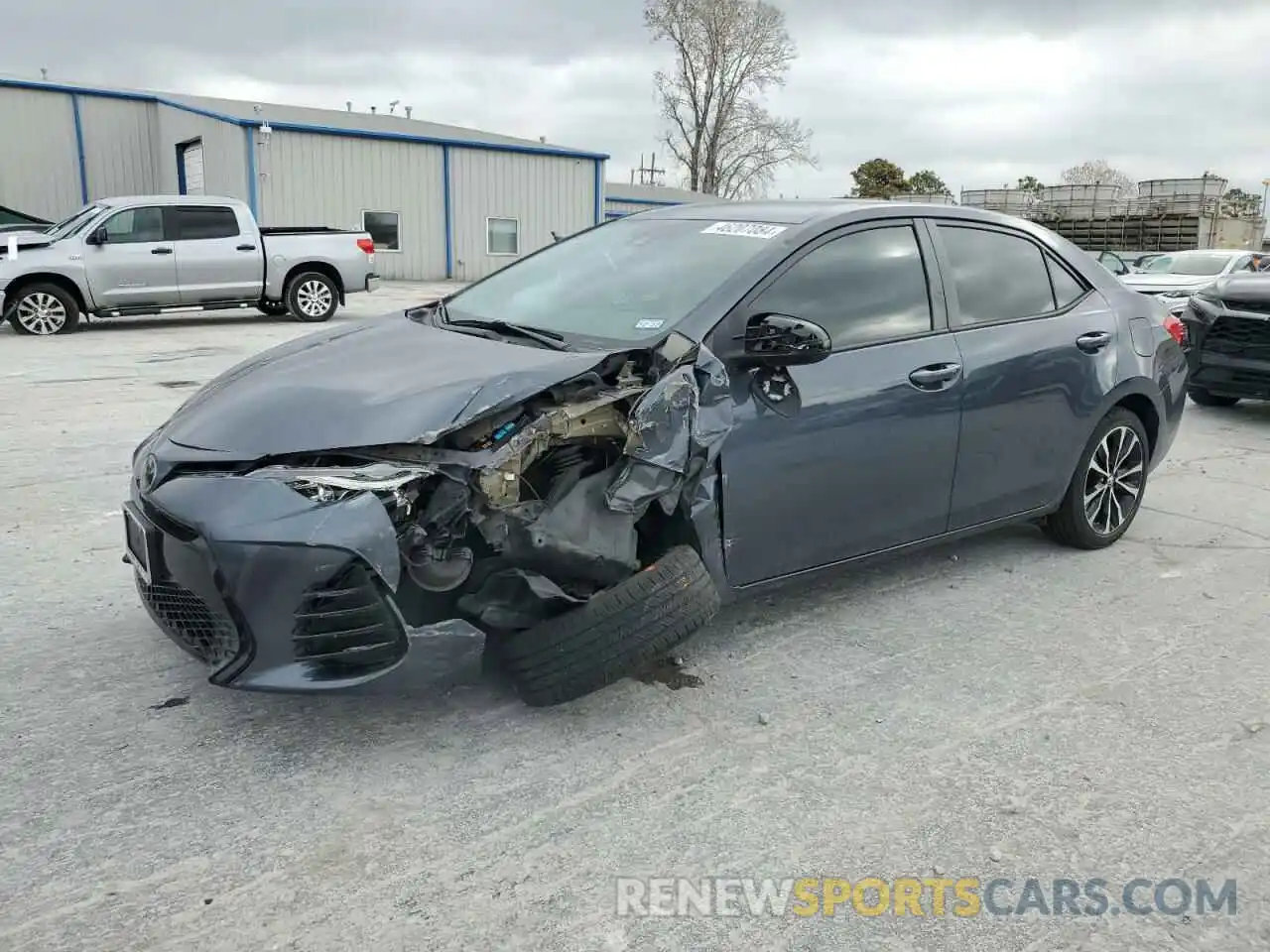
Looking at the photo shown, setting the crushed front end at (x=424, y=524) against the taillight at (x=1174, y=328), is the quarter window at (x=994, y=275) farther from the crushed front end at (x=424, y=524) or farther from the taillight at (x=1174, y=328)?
the crushed front end at (x=424, y=524)

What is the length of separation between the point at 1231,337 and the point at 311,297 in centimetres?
1148

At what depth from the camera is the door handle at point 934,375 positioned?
149 inches

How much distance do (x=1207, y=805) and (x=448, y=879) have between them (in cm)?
204

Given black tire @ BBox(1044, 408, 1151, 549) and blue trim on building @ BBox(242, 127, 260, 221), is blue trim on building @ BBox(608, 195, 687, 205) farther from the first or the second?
black tire @ BBox(1044, 408, 1151, 549)

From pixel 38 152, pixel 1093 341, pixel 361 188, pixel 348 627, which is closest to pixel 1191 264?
pixel 1093 341

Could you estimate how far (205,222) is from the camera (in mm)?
13438

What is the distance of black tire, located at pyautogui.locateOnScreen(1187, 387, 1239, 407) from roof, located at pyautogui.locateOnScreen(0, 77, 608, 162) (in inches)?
764

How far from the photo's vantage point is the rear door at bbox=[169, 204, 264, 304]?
1327 centimetres

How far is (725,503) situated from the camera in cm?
329

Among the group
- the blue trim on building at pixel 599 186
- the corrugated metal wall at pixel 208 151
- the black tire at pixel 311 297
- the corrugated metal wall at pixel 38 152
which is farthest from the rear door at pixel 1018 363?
the corrugated metal wall at pixel 38 152

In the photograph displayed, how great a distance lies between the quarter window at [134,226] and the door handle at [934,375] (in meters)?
12.0

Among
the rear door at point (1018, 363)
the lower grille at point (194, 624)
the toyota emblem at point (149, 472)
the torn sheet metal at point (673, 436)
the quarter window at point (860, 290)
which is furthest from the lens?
the rear door at point (1018, 363)

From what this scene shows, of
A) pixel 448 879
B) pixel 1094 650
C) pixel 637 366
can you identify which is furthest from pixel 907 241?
pixel 448 879

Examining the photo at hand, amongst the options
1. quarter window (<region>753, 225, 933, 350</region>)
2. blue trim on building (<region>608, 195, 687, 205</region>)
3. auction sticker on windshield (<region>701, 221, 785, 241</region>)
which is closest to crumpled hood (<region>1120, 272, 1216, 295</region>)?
quarter window (<region>753, 225, 933, 350</region>)
